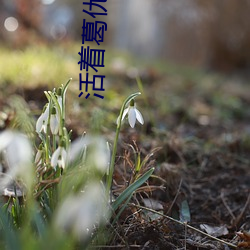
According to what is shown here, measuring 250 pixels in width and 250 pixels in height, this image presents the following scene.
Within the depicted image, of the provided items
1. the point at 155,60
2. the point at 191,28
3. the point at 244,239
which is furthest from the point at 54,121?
the point at 191,28

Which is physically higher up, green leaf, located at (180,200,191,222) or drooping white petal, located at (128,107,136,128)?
drooping white petal, located at (128,107,136,128)

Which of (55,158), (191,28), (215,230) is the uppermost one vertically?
(55,158)

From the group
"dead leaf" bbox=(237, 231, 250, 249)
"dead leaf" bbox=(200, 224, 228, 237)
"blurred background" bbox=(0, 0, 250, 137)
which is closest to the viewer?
"dead leaf" bbox=(237, 231, 250, 249)

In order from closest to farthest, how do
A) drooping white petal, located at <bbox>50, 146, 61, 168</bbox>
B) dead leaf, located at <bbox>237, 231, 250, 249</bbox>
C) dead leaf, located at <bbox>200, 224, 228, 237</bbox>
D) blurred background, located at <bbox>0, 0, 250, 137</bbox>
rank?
drooping white petal, located at <bbox>50, 146, 61, 168</bbox> < dead leaf, located at <bbox>237, 231, 250, 249</bbox> < dead leaf, located at <bbox>200, 224, 228, 237</bbox> < blurred background, located at <bbox>0, 0, 250, 137</bbox>

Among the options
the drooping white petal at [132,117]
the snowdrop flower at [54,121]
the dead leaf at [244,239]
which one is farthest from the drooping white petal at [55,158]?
the dead leaf at [244,239]

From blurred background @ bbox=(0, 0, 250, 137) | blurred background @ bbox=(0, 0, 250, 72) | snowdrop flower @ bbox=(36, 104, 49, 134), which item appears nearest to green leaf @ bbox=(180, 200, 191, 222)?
blurred background @ bbox=(0, 0, 250, 137)

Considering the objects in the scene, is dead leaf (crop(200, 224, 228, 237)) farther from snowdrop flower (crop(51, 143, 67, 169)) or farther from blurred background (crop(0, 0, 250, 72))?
blurred background (crop(0, 0, 250, 72))

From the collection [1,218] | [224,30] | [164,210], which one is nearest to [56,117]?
[1,218]

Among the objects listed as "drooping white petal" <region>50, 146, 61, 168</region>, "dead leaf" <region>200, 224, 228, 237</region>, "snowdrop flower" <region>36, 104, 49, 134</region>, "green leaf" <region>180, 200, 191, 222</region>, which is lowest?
"dead leaf" <region>200, 224, 228, 237</region>

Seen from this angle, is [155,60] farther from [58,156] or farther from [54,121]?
[58,156]

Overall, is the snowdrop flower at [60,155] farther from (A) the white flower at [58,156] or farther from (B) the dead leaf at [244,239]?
(B) the dead leaf at [244,239]

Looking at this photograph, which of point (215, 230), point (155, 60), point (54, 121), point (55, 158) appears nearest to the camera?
→ point (55, 158)

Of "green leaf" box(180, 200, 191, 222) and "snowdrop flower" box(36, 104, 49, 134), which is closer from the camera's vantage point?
"snowdrop flower" box(36, 104, 49, 134)

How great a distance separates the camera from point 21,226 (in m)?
1.26
